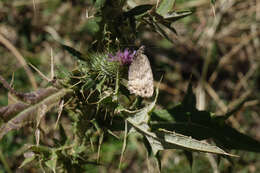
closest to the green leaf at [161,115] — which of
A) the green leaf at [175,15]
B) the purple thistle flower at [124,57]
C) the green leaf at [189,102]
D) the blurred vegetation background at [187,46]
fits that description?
the green leaf at [189,102]

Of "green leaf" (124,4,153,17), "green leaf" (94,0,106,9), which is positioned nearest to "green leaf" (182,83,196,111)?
"green leaf" (124,4,153,17)

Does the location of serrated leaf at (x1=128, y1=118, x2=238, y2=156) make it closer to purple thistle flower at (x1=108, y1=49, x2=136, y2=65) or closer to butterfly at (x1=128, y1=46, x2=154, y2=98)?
butterfly at (x1=128, y1=46, x2=154, y2=98)

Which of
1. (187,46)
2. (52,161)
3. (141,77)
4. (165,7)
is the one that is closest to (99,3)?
(165,7)

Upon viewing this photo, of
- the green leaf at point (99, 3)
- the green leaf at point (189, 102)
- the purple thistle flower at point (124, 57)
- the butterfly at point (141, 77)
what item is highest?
the green leaf at point (99, 3)

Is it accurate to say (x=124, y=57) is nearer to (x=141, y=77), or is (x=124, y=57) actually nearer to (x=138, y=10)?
(x=141, y=77)

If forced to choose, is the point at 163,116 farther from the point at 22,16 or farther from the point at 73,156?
the point at 22,16

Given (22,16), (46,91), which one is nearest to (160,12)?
(46,91)

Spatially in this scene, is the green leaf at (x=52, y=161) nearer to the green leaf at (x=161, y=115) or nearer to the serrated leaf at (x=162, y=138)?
the serrated leaf at (x=162, y=138)

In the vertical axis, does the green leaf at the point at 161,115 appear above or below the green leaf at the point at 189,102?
below
